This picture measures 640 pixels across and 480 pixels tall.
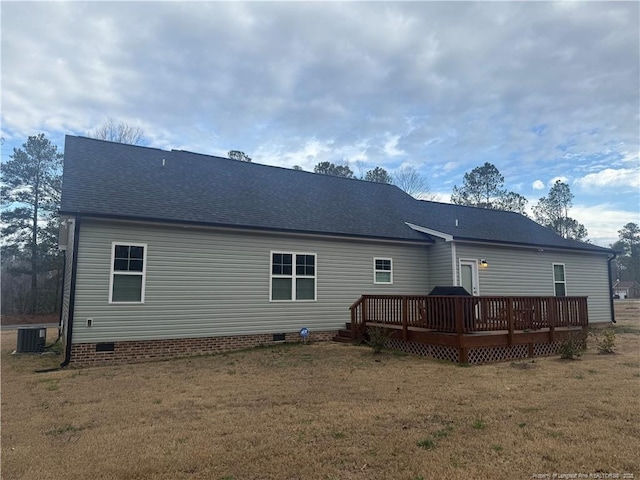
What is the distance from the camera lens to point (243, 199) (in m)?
12.0

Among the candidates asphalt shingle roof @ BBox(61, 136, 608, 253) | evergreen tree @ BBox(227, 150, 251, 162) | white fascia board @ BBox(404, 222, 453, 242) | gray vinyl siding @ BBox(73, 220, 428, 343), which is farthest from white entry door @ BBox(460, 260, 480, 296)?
evergreen tree @ BBox(227, 150, 251, 162)

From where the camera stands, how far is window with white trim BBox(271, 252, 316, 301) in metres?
11.0

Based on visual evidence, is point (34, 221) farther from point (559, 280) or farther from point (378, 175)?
point (559, 280)

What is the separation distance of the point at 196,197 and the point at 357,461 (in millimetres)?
9122

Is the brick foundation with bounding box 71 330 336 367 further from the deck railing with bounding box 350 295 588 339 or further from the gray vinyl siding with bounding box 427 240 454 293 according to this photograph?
the gray vinyl siding with bounding box 427 240 454 293

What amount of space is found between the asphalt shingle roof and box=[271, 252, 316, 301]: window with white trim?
34.1 inches

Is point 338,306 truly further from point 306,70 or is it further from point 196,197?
point 306,70

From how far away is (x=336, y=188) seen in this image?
15.5 meters

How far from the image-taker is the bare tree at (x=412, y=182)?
3447cm

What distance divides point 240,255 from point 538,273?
11340 mm

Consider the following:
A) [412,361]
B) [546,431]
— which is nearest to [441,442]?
[546,431]

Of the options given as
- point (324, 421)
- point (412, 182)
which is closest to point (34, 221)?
point (412, 182)

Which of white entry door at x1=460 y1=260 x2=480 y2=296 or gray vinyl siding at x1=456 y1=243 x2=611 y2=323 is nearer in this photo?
white entry door at x1=460 y1=260 x2=480 y2=296

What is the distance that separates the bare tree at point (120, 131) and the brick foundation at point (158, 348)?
21.3 m
